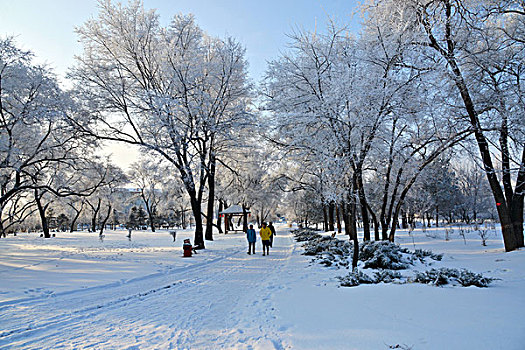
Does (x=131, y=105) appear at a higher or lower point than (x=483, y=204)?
higher

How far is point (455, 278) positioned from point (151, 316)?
5.94m

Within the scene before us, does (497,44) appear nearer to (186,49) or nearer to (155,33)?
(186,49)

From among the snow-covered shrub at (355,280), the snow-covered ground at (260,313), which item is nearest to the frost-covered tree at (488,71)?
the snow-covered ground at (260,313)

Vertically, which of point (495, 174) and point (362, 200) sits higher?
point (495, 174)

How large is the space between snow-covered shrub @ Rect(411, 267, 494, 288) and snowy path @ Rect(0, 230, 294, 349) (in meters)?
3.27

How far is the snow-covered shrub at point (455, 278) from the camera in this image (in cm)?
559

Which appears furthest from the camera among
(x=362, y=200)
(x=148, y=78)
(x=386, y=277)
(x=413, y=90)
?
(x=148, y=78)

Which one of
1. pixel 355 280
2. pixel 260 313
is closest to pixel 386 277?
pixel 355 280

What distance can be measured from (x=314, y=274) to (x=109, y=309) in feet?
18.2

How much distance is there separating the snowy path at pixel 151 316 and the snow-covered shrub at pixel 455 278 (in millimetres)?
3267

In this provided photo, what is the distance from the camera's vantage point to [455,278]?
600 cm

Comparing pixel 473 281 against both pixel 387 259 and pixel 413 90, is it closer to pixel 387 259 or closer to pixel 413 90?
pixel 387 259

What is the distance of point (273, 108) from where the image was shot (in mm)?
13906

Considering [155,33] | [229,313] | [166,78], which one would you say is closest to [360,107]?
[229,313]
